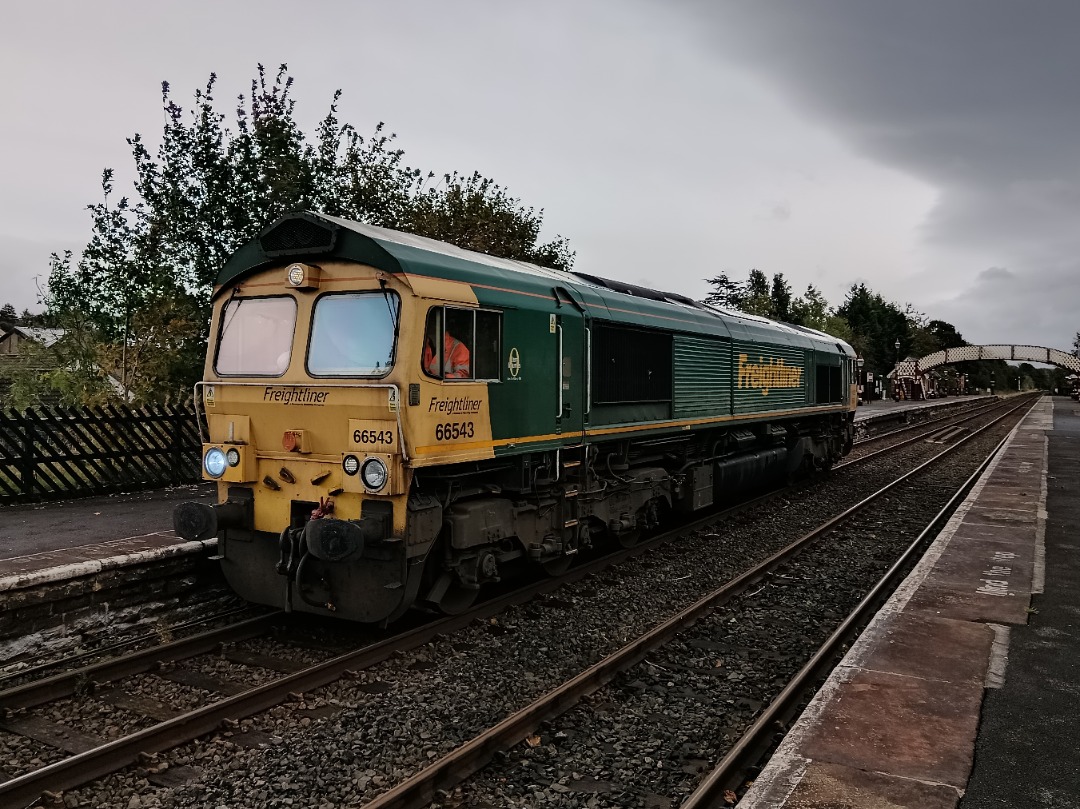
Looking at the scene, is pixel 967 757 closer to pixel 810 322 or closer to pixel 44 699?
pixel 44 699

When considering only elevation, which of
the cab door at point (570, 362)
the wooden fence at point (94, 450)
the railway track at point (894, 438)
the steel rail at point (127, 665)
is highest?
the cab door at point (570, 362)

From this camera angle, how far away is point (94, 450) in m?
11.7

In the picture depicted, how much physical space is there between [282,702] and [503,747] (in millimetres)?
1696

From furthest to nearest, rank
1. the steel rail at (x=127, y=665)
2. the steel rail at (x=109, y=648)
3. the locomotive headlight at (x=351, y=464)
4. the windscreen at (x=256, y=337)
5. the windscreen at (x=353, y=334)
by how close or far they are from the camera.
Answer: the windscreen at (x=256, y=337) → the windscreen at (x=353, y=334) → the locomotive headlight at (x=351, y=464) → the steel rail at (x=109, y=648) → the steel rail at (x=127, y=665)

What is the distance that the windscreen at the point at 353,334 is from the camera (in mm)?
6492

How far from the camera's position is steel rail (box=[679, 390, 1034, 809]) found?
4.45 m

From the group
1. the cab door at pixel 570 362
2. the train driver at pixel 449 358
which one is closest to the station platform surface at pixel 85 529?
the train driver at pixel 449 358

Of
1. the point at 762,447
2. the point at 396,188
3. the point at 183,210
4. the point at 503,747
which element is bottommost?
the point at 503,747

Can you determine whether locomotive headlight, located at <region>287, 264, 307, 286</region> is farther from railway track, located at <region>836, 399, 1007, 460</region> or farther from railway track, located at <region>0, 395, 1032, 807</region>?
railway track, located at <region>836, 399, 1007, 460</region>

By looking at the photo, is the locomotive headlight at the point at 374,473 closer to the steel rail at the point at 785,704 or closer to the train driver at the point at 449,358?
the train driver at the point at 449,358

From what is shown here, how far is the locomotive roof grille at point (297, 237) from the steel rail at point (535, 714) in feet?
13.3

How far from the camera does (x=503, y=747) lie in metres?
5.10

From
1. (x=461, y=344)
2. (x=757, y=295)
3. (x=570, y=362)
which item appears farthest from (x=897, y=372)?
(x=461, y=344)

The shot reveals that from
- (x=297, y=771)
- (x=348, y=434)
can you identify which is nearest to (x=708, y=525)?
(x=348, y=434)
